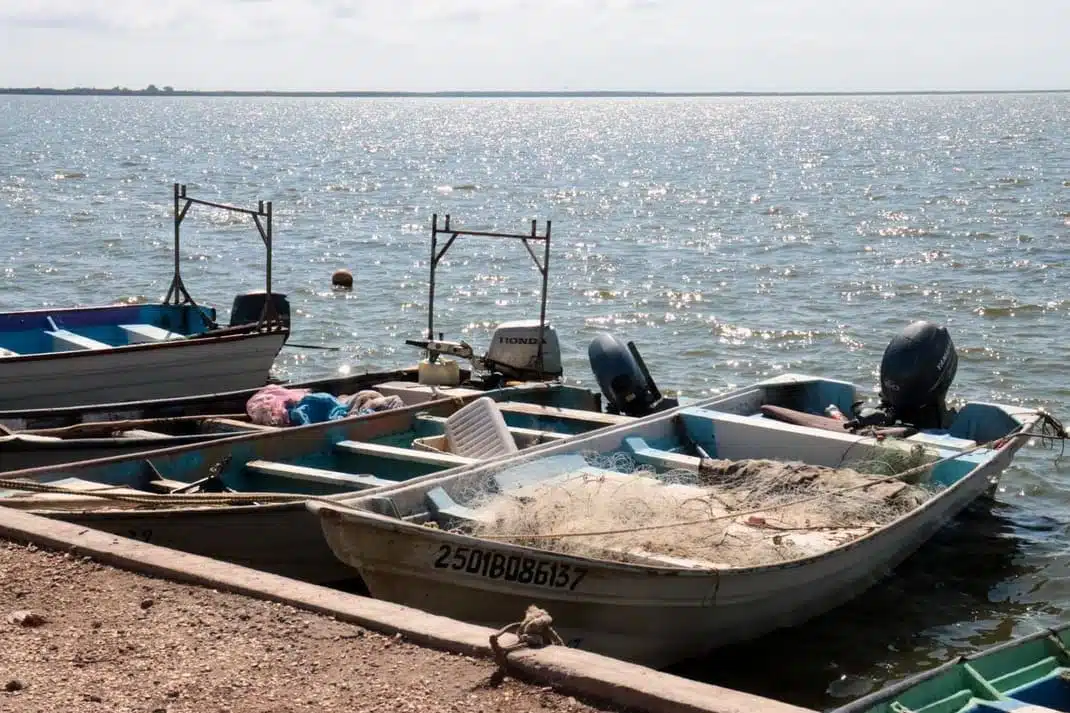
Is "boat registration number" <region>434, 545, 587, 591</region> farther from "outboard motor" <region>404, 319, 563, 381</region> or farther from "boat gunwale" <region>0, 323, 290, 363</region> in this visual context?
"boat gunwale" <region>0, 323, 290, 363</region>

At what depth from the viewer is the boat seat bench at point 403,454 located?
382 inches

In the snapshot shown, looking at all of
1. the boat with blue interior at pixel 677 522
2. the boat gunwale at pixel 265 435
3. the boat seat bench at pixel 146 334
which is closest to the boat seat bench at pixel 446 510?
the boat with blue interior at pixel 677 522

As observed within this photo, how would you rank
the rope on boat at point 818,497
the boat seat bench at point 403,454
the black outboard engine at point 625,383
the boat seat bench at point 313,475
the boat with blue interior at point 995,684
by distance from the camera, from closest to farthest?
the boat with blue interior at point 995,684 < the rope on boat at point 818,497 < the boat seat bench at point 313,475 < the boat seat bench at point 403,454 < the black outboard engine at point 625,383

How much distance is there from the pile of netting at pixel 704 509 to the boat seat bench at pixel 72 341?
6.41 meters

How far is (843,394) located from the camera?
498 inches

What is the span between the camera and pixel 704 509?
8938mm

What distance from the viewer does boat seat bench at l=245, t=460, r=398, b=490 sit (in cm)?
920

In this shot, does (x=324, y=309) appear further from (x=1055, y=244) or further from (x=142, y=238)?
(x=1055, y=244)

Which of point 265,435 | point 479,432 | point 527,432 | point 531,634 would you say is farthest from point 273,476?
point 531,634

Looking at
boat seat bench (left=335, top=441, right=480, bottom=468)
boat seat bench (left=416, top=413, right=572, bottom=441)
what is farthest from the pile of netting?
boat seat bench (left=335, top=441, right=480, bottom=468)

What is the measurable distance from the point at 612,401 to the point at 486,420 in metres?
2.32

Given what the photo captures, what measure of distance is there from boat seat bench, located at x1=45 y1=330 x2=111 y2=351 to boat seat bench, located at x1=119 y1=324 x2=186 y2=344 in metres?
0.34

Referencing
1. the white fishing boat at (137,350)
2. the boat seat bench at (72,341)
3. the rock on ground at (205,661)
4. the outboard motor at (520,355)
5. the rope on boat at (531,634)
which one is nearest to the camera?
the rock on ground at (205,661)

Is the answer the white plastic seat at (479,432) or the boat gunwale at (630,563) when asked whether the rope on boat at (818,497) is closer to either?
the boat gunwale at (630,563)
